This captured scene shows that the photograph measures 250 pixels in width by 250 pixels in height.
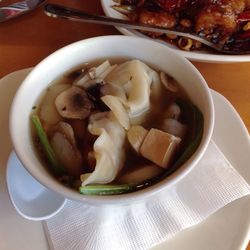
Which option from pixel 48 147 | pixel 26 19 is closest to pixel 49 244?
pixel 48 147

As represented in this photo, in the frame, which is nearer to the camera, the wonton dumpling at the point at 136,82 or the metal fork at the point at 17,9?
the wonton dumpling at the point at 136,82

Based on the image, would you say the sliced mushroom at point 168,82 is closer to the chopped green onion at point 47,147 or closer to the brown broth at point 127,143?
the brown broth at point 127,143

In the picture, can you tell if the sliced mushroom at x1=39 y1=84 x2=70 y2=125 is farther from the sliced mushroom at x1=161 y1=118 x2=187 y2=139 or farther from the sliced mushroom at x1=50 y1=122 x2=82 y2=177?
the sliced mushroom at x1=161 y1=118 x2=187 y2=139

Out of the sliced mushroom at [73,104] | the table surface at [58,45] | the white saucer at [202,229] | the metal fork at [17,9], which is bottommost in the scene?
the white saucer at [202,229]

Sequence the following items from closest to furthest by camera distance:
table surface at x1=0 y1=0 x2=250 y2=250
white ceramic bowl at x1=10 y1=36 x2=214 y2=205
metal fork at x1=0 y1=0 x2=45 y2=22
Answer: white ceramic bowl at x1=10 y1=36 x2=214 y2=205, table surface at x1=0 y1=0 x2=250 y2=250, metal fork at x1=0 y1=0 x2=45 y2=22

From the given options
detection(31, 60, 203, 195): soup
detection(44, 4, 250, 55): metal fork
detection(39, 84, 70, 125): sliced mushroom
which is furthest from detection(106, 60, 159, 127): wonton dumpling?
detection(44, 4, 250, 55): metal fork

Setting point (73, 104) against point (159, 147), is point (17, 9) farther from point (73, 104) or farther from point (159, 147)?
point (159, 147)

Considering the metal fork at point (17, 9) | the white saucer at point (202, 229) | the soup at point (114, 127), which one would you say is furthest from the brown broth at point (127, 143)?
the metal fork at point (17, 9)

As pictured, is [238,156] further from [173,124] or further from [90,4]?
[90,4]
